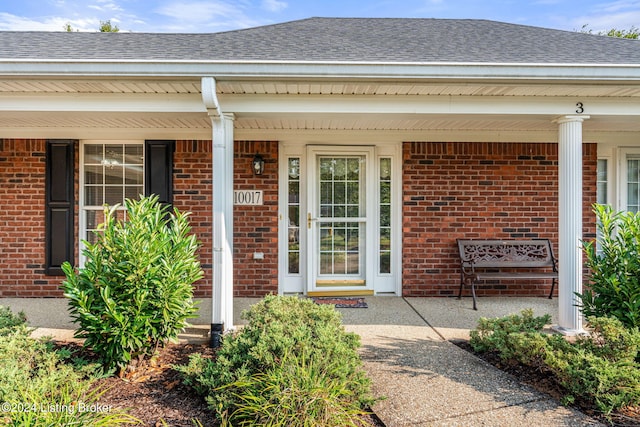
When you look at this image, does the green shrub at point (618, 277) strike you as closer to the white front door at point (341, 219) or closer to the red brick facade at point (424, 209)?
the red brick facade at point (424, 209)

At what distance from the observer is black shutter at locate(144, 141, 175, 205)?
5.20 m

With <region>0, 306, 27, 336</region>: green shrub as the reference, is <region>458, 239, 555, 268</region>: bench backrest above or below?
above

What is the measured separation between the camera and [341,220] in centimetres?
554

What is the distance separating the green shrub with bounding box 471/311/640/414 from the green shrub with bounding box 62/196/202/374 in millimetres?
2612

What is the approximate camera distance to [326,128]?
5152 millimetres

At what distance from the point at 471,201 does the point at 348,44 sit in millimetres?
2716

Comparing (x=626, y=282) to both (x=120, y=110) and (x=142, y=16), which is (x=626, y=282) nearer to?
(x=120, y=110)

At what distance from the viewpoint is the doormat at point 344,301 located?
4.91 meters

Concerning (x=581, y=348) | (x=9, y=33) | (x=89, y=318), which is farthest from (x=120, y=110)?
(x=581, y=348)

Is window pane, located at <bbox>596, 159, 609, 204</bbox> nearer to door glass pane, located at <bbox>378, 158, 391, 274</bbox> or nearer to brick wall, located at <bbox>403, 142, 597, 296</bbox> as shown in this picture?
brick wall, located at <bbox>403, 142, 597, 296</bbox>

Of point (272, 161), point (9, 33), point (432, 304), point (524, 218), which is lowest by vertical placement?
point (432, 304)

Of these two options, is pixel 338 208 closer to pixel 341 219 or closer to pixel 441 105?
pixel 341 219

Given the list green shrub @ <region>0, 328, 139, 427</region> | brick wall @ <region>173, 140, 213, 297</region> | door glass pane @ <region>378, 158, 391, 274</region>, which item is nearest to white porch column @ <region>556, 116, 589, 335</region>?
door glass pane @ <region>378, 158, 391, 274</region>

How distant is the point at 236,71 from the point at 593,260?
135 inches
